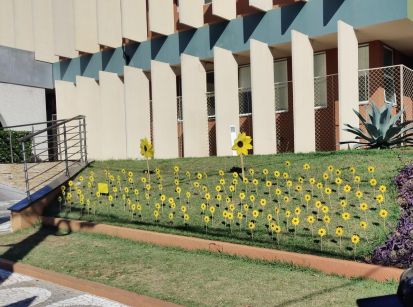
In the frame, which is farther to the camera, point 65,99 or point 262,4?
point 65,99

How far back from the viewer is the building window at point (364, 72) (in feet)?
47.5

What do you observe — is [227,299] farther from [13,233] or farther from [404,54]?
[404,54]

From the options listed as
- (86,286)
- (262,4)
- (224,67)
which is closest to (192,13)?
(224,67)

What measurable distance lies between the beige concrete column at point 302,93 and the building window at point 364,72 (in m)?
1.78

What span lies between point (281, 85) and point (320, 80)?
1392mm

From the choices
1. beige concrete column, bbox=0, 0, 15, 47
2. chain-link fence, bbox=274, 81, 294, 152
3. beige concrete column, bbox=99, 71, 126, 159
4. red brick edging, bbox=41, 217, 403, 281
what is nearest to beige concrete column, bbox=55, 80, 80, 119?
beige concrete column, bbox=99, 71, 126, 159

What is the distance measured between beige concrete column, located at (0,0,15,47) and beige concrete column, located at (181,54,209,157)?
10064 millimetres

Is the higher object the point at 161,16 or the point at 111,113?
the point at 161,16

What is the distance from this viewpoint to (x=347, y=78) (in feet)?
43.0

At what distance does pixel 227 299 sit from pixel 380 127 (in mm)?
7148

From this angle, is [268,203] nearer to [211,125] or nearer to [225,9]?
[225,9]

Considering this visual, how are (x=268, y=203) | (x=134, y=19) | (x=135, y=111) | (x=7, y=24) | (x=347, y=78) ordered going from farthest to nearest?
(x=7, y=24)
(x=135, y=111)
(x=134, y=19)
(x=347, y=78)
(x=268, y=203)

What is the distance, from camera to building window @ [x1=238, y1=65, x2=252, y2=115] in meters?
17.0

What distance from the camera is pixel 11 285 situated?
618cm
